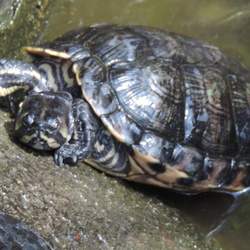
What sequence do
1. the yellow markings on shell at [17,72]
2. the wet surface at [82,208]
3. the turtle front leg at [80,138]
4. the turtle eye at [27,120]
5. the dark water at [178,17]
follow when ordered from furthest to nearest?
the dark water at [178,17], the yellow markings on shell at [17,72], the turtle front leg at [80,138], the turtle eye at [27,120], the wet surface at [82,208]

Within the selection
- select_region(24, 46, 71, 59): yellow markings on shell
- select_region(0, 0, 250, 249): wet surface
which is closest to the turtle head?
select_region(0, 0, 250, 249): wet surface

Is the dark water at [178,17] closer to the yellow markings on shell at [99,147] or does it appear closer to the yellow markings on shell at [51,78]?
the yellow markings on shell at [51,78]

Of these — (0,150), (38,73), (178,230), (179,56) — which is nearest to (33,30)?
(38,73)

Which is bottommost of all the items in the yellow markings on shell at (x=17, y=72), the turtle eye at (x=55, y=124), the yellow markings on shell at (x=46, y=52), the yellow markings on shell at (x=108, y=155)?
the yellow markings on shell at (x=108, y=155)

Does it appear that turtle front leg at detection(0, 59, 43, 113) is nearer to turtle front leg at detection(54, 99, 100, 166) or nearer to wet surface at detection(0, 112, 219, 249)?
wet surface at detection(0, 112, 219, 249)

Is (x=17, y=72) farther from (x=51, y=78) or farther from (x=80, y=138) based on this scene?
(x=80, y=138)

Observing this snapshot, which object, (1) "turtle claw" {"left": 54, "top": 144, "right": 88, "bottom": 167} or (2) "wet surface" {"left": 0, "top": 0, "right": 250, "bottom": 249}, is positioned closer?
(2) "wet surface" {"left": 0, "top": 0, "right": 250, "bottom": 249}

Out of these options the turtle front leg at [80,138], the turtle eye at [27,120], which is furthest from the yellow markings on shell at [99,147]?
the turtle eye at [27,120]

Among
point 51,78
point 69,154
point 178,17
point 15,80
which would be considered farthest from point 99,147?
point 178,17

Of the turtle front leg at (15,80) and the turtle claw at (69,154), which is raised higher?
the turtle front leg at (15,80)
